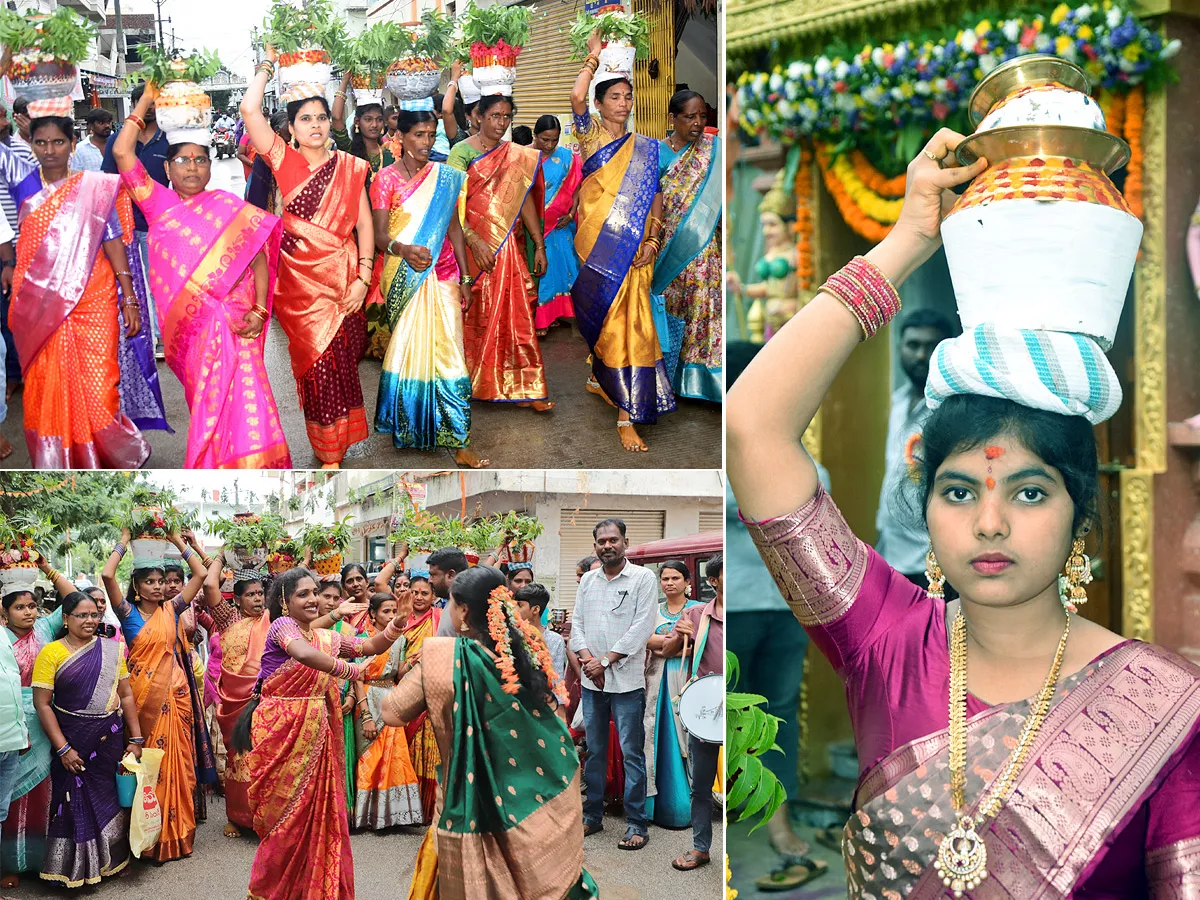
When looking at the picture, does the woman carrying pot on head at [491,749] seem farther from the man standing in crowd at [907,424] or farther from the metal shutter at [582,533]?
the man standing in crowd at [907,424]

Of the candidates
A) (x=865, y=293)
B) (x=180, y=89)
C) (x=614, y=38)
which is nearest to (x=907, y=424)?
(x=865, y=293)

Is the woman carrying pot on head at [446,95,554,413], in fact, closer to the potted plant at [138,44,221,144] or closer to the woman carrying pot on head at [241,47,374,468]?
the woman carrying pot on head at [241,47,374,468]

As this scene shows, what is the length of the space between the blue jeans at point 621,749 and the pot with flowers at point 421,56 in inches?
71.0

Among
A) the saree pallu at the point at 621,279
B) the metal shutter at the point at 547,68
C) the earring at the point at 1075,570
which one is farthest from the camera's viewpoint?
the saree pallu at the point at 621,279

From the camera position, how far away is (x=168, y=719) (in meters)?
3.26

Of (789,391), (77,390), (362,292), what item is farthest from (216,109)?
(789,391)

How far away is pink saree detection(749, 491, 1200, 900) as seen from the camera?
6.05 feet

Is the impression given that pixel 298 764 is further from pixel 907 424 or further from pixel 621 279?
pixel 907 424

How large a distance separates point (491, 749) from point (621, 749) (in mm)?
462

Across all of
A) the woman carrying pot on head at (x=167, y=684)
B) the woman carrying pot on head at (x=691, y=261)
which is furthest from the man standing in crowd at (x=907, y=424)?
the woman carrying pot on head at (x=167, y=684)

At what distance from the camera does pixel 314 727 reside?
122 inches

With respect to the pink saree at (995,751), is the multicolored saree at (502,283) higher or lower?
higher

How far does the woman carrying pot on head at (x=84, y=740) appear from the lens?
3.13m

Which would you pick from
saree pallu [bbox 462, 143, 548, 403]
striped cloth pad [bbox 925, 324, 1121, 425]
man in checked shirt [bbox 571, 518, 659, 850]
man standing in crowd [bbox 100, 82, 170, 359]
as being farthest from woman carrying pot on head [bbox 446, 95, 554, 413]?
striped cloth pad [bbox 925, 324, 1121, 425]
